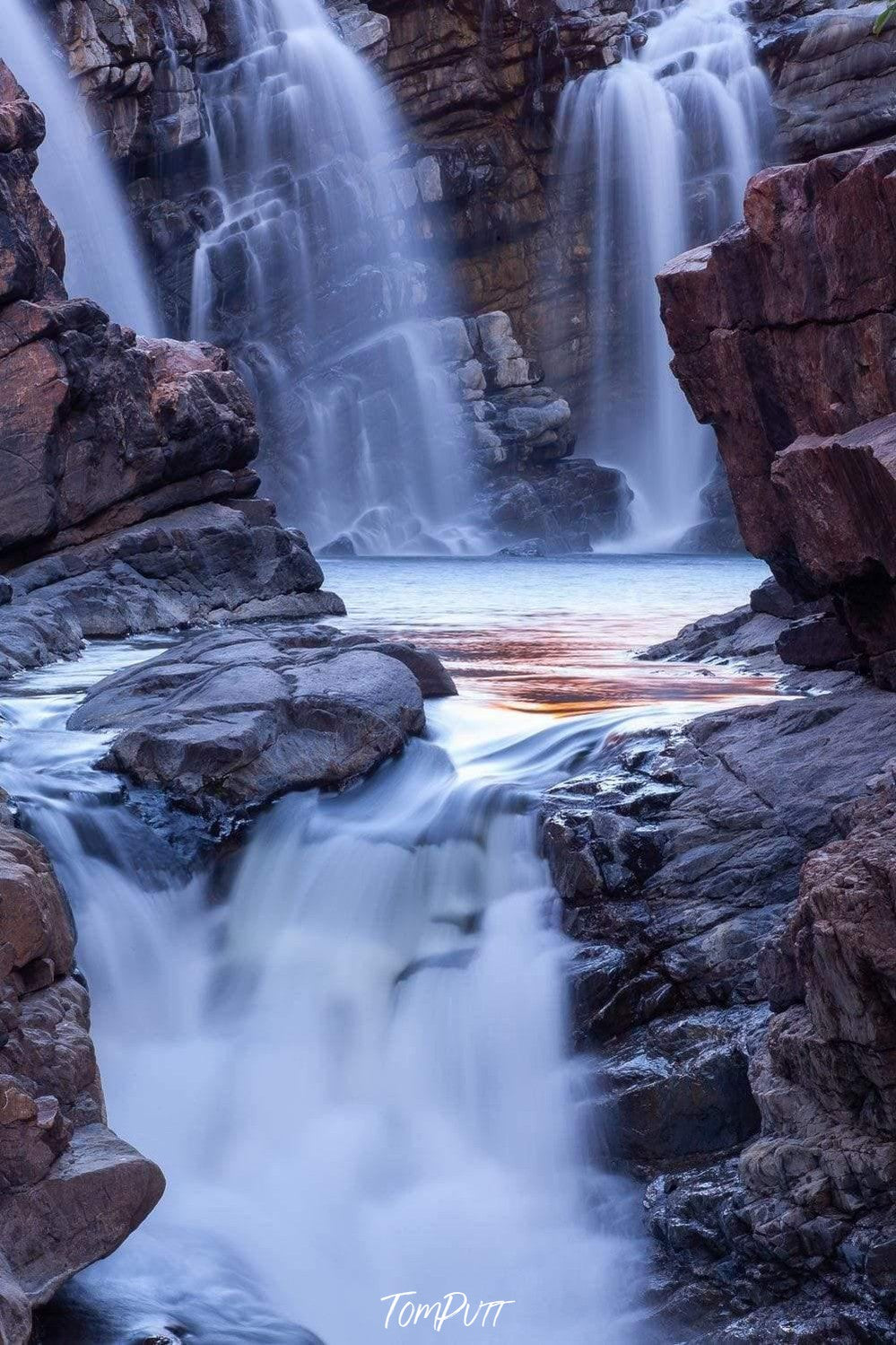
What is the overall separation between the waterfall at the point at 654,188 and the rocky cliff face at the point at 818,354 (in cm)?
3416

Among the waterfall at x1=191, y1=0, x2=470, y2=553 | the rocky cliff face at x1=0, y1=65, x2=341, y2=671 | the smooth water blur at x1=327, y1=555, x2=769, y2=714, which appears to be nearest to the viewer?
the smooth water blur at x1=327, y1=555, x2=769, y2=714

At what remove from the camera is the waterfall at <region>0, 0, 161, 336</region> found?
114 ft

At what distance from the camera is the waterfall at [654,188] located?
1773 inches

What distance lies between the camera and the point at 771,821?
20.4 ft

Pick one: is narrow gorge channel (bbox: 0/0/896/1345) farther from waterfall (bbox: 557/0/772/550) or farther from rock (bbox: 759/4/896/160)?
rock (bbox: 759/4/896/160)

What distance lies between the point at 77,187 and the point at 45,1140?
38.6m

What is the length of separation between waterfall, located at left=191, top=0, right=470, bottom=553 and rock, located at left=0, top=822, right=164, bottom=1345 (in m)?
36.3

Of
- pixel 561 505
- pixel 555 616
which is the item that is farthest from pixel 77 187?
pixel 555 616

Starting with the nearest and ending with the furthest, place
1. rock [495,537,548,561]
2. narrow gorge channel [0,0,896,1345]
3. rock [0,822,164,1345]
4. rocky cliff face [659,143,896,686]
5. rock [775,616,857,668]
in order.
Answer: rock [0,822,164,1345], narrow gorge channel [0,0,896,1345], rocky cliff face [659,143,896,686], rock [775,616,857,668], rock [495,537,548,561]

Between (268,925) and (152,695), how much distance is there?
110 inches

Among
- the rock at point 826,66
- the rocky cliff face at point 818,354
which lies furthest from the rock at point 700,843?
the rock at point 826,66

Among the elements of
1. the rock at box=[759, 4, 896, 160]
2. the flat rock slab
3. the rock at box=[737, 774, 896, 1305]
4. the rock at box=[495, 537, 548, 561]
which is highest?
the rock at box=[759, 4, 896, 160]

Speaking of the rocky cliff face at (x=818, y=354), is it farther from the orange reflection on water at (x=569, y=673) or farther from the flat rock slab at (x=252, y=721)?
the flat rock slab at (x=252, y=721)

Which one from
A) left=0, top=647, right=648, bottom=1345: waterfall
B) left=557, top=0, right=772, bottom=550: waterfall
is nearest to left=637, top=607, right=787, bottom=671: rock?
left=0, top=647, right=648, bottom=1345: waterfall
